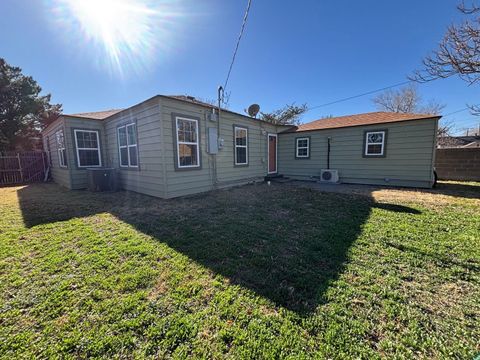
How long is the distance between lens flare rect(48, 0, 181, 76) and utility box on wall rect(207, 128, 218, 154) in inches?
128

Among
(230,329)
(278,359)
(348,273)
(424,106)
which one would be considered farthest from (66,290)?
(424,106)

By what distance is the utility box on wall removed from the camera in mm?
7147

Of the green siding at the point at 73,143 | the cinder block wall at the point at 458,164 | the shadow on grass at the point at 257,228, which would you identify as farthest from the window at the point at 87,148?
the cinder block wall at the point at 458,164

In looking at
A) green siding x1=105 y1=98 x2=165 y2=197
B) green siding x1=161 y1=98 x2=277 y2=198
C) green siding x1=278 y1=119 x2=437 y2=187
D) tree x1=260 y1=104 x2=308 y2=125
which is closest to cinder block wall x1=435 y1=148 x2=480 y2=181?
green siding x1=278 y1=119 x2=437 y2=187

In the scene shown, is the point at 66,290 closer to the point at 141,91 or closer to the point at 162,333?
the point at 162,333

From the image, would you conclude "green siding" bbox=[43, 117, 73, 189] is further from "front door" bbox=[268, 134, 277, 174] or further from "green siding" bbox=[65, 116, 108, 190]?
"front door" bbox=[268, 134, 277, 174]

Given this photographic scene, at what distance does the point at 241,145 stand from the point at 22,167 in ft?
41.5

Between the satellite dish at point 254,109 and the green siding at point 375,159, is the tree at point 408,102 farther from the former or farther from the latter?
the satellite dish at point 254,109

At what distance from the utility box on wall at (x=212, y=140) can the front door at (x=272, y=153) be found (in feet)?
13.3

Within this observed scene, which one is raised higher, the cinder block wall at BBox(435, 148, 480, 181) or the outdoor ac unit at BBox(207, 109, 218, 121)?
the outdoor ac unit at BBox(207, 109, 218, 121)

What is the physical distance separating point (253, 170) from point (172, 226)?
6140mm

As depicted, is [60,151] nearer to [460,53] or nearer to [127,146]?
[127,146]

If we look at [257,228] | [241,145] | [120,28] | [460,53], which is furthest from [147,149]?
[460,53]

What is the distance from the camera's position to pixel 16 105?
1471cm
